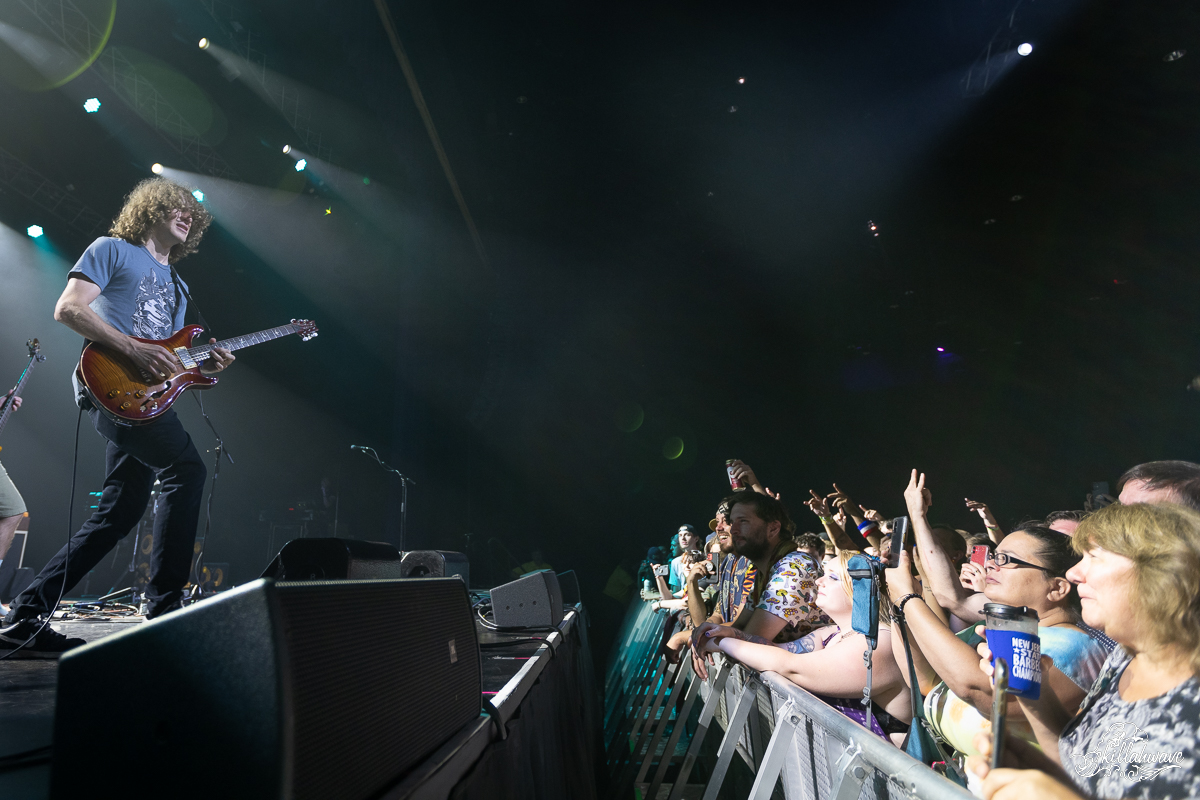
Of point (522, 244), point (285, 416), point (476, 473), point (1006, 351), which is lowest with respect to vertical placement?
point (476, 473)

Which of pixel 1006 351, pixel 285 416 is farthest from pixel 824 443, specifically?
pixel 285 416

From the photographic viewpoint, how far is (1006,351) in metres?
7.84

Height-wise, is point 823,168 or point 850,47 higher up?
point 850,47

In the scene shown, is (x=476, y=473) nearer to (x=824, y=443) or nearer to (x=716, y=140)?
(x=824, y=443)

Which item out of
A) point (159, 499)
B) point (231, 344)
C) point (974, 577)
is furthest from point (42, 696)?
point (974, 577)

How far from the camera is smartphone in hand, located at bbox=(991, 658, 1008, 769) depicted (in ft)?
3.08

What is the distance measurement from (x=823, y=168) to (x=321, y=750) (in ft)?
24.2

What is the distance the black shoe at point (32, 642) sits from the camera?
1.84m

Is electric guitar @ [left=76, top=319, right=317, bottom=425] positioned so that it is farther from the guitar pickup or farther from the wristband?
the wristband

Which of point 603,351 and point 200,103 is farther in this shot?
point 603,351

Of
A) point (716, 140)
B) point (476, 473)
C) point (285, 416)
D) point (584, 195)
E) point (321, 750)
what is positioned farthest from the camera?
point (476, 473)

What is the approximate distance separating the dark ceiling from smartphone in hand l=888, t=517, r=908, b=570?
4.87 m

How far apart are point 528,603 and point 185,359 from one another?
190 centimetres

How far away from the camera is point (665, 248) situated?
28.4ft
